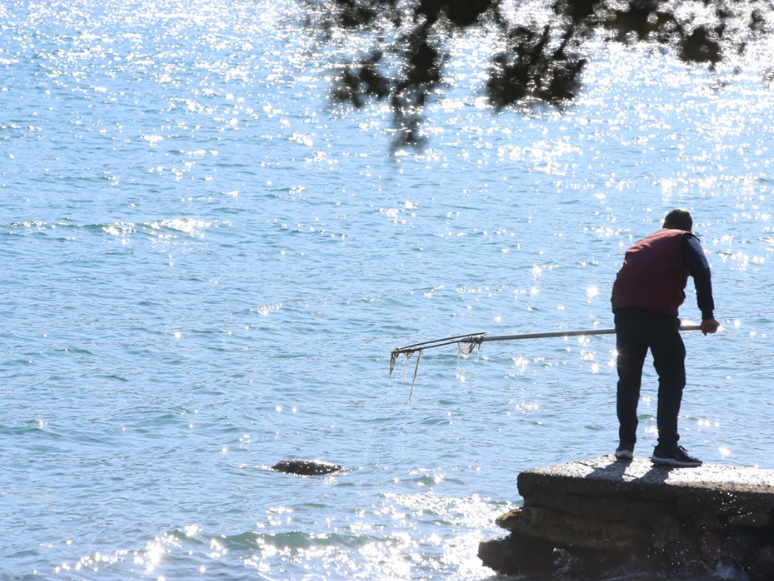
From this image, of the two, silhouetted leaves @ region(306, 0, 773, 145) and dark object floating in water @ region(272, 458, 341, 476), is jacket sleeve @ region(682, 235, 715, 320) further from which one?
dark object floating in water @ region(272, 458, 341, 476)

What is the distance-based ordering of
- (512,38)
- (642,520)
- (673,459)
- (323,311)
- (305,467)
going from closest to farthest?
1. (512,38)
2. (642,520)
3. (673,459)
4. (305,467)
5. (323,311)

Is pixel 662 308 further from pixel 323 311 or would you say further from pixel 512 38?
pixel 323 311

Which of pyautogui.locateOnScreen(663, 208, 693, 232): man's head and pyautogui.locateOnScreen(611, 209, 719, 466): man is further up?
pyautogui.locateOnScreen(663, 208, 693, 232): man's head

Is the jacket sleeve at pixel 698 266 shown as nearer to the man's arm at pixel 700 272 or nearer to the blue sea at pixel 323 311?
the man's arm at pixel 700 272

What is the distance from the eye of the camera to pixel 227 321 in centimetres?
1684

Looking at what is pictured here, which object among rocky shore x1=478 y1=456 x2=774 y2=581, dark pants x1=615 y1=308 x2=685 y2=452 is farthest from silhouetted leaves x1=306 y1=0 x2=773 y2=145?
rocky shore x1=478 y1=456 x2=774 y2=581

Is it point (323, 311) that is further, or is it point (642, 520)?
point (323, 311)

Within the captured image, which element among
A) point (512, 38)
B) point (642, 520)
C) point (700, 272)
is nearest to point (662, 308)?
point (700, 272)

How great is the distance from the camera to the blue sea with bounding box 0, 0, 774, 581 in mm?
9156

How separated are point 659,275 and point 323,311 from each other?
10952 mm

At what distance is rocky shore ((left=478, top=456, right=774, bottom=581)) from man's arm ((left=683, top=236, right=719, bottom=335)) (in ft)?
3.48

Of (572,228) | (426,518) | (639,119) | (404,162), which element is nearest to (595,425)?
(426,518)

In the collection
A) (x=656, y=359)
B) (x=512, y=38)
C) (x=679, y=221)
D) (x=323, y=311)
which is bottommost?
(x=323, y=311)

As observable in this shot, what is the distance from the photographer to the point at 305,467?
35.6ft
